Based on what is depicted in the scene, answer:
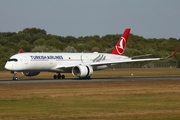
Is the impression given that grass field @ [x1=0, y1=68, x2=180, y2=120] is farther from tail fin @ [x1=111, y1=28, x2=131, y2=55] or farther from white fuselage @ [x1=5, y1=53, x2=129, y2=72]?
tail fin @ [x1=111, y1=28, x2=131, y2=55]

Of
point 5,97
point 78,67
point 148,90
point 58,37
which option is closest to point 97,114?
point 5,97

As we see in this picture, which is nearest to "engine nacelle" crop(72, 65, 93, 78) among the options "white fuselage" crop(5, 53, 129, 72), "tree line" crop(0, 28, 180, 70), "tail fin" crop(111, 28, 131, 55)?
"white fuselage" crop(5, 53, 129, 72)

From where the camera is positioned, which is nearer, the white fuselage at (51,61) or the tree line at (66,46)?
the white fuselage at (51,61)

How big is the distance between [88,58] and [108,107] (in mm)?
37498

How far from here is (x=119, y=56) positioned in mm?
72250

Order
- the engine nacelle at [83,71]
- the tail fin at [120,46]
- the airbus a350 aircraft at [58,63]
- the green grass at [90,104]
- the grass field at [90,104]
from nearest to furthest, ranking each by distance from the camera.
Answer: the grass field at [90,104]
the green grass at [90,104]
the airbus a350 aircraft at [58,63]
the engine nacelle at [83,71]
the tail fin at [120,46]

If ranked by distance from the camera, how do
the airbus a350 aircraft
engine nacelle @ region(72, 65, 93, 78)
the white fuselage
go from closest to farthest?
the white fuselage, the airbus a350 aircraft, engine nacelle @ region(72, 65, 93, 78)

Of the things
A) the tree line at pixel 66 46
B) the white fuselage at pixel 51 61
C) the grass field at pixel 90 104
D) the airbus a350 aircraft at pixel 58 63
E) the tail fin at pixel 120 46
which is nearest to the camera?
the grass field at pixel 90 104

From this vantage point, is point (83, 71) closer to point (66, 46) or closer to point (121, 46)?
point (121, 46)

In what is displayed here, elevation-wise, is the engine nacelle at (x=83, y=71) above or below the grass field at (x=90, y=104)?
above

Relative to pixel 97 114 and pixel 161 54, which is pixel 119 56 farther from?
pixel 161 54

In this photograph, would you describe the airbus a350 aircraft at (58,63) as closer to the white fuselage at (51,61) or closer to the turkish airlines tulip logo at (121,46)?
the white fuselage at (51,61)

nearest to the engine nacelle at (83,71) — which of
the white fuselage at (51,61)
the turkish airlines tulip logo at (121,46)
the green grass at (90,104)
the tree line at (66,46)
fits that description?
the white fuselage at (51,61)

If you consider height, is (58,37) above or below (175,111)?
above
